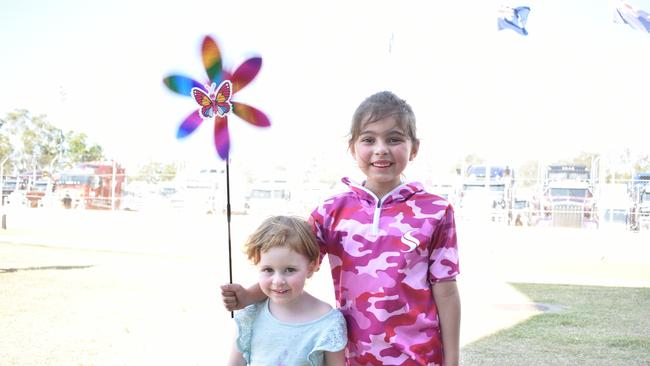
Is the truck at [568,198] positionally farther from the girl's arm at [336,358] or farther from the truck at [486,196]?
the girl's arm at [336,358]

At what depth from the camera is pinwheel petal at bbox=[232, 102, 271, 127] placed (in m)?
2.30

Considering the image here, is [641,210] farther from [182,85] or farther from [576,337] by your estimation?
[182,85]

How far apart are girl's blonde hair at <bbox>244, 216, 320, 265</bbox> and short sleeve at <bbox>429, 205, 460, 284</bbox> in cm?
35

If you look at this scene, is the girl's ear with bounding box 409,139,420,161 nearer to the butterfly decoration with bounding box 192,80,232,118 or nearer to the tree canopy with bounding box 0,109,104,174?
the butterfly decoration with bounding box 192,80,232,118

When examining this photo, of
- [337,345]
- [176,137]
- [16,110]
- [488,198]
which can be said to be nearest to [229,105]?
[176,137]

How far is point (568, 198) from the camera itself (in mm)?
17688

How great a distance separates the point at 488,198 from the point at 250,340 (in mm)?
15877

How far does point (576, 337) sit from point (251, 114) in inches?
144

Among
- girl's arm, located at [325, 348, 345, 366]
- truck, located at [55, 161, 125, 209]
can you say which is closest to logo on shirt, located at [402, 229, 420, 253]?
girl's arm, located at [325, 348, 345, 366]

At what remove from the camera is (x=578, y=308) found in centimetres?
621

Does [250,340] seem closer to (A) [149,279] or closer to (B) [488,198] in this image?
(A) [149,279]

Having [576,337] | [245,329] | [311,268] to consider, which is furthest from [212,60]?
[576,337]

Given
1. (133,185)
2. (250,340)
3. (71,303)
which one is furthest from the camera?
(133,185)

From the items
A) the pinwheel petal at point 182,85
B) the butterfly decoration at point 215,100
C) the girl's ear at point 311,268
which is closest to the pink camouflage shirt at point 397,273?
the girl's ear at point 311,268
